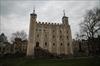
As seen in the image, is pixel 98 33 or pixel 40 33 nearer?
pixel 98 33

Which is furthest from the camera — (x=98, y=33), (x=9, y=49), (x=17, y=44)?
(x=9, y=49)

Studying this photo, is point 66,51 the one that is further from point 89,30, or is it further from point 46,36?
point 89,30

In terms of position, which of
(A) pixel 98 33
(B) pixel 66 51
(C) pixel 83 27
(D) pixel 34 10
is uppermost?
(D) pixel 34 10

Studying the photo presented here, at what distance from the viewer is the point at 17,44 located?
188ft

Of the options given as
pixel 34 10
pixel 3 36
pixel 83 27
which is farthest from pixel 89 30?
pixel 3 36

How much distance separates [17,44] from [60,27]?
26.2 metres

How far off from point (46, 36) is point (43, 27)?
12.1 ft

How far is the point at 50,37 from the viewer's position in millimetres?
42562

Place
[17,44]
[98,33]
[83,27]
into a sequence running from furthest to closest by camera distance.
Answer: [17,44]
[83,27]
[98,33]

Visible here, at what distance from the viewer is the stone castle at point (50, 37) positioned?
133ft

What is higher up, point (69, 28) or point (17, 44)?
point (69, 28)

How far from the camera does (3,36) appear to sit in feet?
240

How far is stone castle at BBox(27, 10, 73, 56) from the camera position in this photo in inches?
1601

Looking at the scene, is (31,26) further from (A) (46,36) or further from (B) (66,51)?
(B) (66,51)
